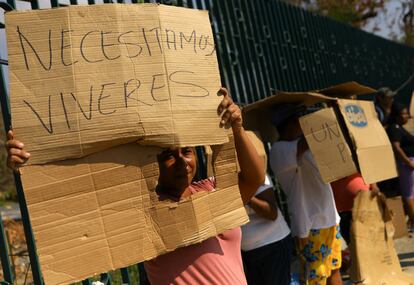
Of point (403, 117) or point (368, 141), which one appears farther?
point (403, 117)

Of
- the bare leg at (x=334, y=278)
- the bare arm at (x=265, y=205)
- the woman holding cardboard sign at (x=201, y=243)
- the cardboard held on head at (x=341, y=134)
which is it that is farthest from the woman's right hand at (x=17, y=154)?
the bare leg at (x=334, y=278)

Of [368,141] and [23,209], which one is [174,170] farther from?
[368,141]

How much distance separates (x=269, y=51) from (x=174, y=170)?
11.5 ft

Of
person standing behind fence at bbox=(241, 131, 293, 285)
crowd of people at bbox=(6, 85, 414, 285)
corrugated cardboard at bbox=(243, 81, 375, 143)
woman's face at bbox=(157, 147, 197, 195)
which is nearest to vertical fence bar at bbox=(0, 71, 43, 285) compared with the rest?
crowd of people at bbox=(6, 85, 414, 285)

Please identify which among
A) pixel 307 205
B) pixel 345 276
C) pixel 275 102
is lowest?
pixel 345 276

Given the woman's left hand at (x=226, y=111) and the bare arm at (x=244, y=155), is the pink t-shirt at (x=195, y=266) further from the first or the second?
the woman's left hand at (x=226, y=111)

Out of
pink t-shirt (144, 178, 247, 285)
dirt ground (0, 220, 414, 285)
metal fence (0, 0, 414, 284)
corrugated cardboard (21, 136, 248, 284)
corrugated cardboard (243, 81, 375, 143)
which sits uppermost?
metal fence (0, 0, 414, 284)

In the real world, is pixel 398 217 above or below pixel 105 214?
below

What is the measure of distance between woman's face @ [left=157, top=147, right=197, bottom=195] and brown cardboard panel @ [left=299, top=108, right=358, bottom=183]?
4.36ft

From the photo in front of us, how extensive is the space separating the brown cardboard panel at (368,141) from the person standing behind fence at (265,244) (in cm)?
60

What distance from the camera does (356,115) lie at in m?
3.40

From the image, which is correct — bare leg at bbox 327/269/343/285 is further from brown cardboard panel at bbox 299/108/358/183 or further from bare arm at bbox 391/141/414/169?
bare arm at bbox 391/141/414/169

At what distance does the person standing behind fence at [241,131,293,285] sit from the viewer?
3.08 m

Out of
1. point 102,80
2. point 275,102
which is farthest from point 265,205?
point 102,80
